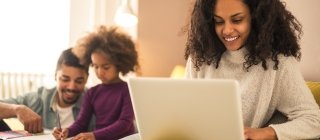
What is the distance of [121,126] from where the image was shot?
1526 millimetres

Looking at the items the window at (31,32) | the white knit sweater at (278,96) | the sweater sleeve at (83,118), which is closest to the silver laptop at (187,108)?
the white knit sweater at (278,96)

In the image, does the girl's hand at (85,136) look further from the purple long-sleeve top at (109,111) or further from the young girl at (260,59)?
the young girl at (260,59)

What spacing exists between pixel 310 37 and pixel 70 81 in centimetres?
111

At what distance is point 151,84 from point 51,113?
48.4 inches

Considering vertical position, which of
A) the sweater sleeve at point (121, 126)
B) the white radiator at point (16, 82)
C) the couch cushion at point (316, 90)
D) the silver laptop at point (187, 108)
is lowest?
the white radiator at point (16, 82)

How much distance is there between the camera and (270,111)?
3.79 feet

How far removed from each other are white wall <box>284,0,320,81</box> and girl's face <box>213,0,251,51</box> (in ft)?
2.24

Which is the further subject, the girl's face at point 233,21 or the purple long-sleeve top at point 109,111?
the purple long-sleeve top at point 109,111

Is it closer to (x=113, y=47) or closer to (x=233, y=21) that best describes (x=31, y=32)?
(x=113, y=47)

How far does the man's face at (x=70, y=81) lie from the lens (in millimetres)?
1829

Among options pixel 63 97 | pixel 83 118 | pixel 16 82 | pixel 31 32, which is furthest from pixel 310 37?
pixel 16 82

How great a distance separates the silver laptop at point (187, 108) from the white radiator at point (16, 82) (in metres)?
2.54

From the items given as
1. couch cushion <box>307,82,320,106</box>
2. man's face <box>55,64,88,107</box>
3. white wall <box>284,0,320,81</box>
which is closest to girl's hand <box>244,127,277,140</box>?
couch cushion <box>307,82,320,106</box>

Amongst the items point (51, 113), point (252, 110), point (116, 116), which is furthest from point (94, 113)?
point (252, 110)
